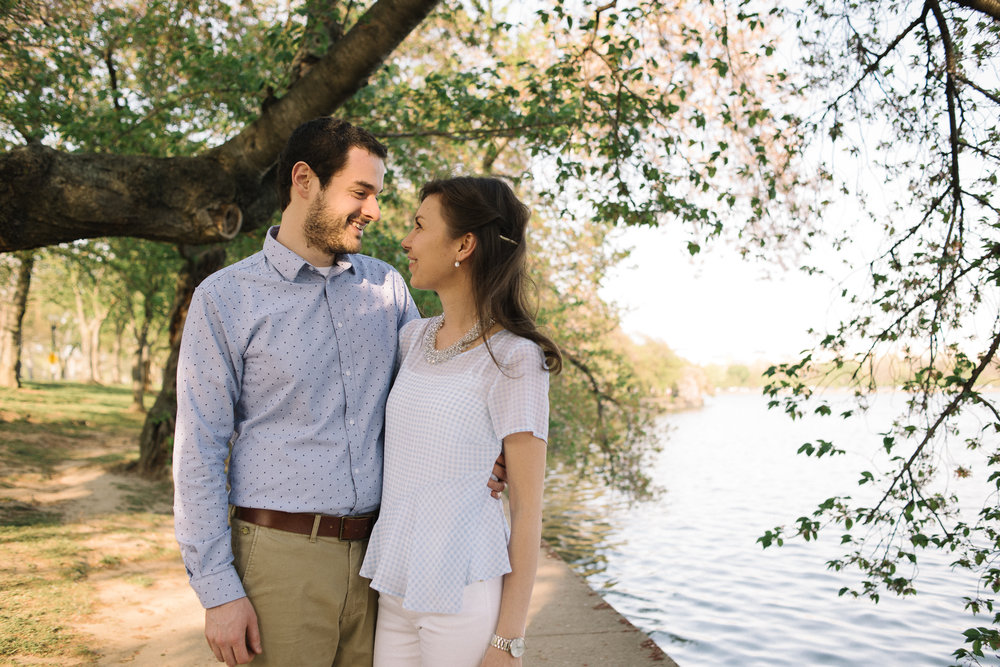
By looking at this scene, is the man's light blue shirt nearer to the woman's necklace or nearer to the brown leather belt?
the brown leather belt

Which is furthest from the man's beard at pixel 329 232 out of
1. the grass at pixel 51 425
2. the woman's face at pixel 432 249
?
the grass at pixel 51 425

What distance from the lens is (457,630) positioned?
7.47 feet

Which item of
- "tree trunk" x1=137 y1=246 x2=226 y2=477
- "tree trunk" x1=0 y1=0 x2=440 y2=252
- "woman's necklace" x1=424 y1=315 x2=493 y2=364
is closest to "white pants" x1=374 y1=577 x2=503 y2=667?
"woman's necklace" x1=424 y1=315 x2=493 y2=364

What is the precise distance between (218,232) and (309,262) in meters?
3.96

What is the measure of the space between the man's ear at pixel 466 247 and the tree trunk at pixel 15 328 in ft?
56.0

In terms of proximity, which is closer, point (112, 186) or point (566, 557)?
point (112, 186)

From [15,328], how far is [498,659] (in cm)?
2223

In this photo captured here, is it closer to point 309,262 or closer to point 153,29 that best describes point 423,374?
point 309,262

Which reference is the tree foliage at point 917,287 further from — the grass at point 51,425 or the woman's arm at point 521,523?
the grass at point 51,425

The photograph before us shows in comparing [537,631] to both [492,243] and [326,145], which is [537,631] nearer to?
[492,243]

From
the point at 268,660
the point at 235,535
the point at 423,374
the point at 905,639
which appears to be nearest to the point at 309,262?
the point at 423,374

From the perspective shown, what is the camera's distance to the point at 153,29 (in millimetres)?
8867

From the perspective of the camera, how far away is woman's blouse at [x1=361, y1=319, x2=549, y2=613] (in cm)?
228

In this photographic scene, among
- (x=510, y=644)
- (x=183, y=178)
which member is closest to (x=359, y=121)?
(x=183, y=178)
